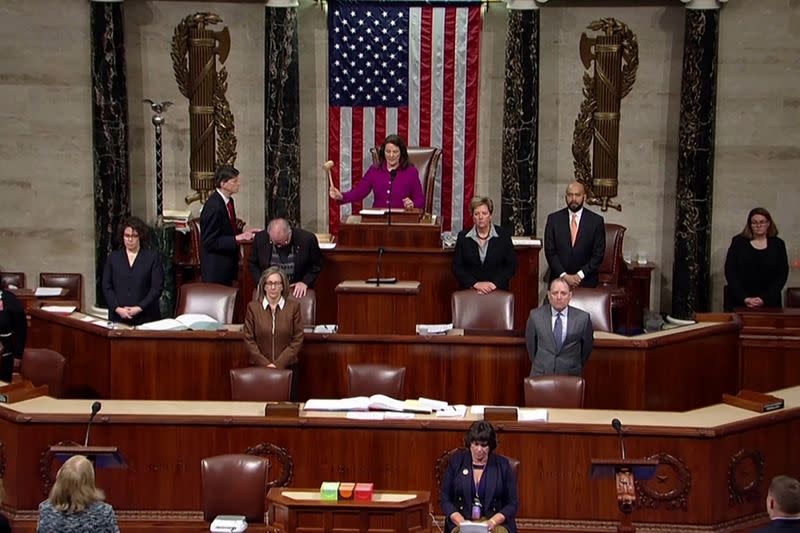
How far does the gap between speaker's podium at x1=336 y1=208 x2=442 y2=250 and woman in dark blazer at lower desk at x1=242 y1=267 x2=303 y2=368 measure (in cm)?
218

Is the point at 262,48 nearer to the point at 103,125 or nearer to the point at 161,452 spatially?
the point at 103,125

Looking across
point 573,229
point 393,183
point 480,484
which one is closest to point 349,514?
point 480,484

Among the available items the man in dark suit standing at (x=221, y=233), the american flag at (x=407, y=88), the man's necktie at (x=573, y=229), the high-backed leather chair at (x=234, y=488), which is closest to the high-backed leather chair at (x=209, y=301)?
the man in dark suit standing at (x=221, y=233)

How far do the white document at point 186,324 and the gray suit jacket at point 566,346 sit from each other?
2585 millimetres

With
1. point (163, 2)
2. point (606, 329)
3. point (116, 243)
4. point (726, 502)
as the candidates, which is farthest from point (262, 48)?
point (726, 502)

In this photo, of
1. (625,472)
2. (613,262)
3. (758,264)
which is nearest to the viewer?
(625,472)

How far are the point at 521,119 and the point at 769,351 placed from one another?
4.19 meters

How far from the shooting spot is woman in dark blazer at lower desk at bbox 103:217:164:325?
36.7 ft

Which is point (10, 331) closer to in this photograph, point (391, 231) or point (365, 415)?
point (391, 231)

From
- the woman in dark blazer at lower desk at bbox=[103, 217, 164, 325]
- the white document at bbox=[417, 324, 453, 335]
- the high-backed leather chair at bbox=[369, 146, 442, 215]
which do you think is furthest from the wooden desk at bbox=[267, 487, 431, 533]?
the high-backed leather chair at bbox=[369, 146, 442, 215]

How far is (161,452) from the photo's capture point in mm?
8719

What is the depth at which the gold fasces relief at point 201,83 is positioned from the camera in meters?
14.9

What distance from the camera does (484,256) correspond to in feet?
Answer: 38.1

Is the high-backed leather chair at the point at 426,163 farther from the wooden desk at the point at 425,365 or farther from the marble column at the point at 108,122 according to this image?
the wooden desk at the point at 425,365
